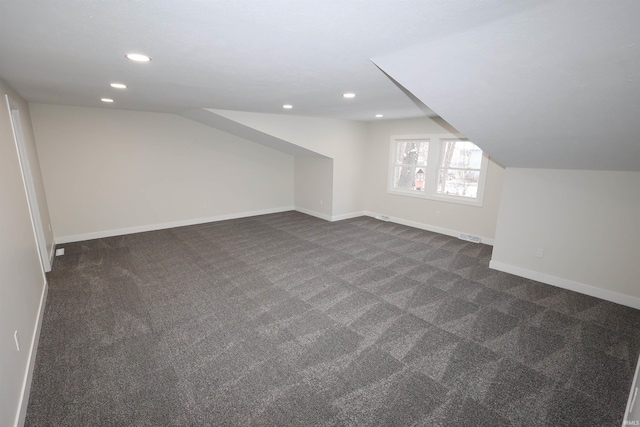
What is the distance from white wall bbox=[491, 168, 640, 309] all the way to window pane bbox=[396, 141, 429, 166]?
84.8 inches

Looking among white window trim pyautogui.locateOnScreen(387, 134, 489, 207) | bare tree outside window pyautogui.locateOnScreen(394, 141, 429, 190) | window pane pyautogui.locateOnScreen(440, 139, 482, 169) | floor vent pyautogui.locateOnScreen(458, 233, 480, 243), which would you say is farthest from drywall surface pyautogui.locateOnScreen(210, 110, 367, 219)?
floor vent pyautogui.locateOnScreen(458, 233, 480, 243)

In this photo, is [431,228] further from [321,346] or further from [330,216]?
[321,346]

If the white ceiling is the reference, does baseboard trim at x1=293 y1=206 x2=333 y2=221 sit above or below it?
below

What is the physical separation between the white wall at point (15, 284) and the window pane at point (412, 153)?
19.2 ft

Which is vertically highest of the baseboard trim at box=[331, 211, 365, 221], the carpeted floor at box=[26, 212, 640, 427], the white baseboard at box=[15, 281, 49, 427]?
the baseboard trim at box=[331, 211, 365, 221]

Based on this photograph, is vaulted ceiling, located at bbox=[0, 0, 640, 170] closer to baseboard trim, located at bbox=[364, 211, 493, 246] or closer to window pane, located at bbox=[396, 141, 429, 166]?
baseboard trim, located at bbox=[364, 211, 493, 246]

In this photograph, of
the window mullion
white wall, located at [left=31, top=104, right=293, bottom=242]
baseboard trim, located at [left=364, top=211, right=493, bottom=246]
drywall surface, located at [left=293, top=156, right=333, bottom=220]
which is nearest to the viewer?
white wall, located at [left=31, top=104, right=293, bottom=242]

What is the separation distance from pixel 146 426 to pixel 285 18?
95.1 inches

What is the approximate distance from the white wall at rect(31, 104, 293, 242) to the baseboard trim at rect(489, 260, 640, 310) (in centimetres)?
511

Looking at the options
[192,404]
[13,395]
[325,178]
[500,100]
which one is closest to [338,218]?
[325,178]

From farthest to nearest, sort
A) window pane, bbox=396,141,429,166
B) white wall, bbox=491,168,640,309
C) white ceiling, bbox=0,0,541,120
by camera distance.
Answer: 1. window pane, bbox=396,141,429,166
2. white wall, bbox=491,168,640,309
3. white ceiling, bbox=0,0,541,120

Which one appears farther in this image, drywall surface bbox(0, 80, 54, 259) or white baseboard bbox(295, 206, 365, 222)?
white baseboard bbox(295, 206, 365, 222)

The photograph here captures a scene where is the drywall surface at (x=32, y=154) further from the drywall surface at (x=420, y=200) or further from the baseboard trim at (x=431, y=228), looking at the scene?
the baseboard trim at (x=431, y=228)

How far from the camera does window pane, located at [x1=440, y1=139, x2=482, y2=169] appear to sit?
5.04 m
